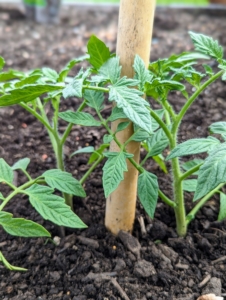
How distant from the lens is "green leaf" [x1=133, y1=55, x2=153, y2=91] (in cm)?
108

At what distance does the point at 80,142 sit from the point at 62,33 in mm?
1566

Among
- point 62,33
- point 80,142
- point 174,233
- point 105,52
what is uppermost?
point 62,33

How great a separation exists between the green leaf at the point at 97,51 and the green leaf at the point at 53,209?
0.36m

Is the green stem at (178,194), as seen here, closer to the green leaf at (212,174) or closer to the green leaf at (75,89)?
the green leaf at (212,174)

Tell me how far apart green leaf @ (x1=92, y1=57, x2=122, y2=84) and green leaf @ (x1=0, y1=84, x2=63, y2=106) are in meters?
0.11

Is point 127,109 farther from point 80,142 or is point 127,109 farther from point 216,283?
point 80,142

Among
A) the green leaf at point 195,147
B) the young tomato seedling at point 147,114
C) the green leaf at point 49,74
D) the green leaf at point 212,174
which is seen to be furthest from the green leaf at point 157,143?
the green leaf at point 49,74

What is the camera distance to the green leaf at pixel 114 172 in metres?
1.07

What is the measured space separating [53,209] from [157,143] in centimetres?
35

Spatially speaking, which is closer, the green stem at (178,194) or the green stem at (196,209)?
the green stem at (178,194)

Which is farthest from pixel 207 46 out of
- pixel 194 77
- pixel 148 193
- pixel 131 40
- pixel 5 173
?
pixel 5 173

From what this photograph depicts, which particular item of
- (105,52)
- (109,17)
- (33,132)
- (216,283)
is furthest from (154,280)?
(109,17)

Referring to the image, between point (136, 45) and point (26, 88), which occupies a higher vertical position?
point (136, 45)

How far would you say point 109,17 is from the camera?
3.47 meters
